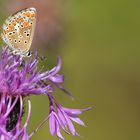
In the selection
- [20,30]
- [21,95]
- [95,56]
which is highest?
[20,30]

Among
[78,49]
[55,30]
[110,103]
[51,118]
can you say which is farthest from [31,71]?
[78,49]

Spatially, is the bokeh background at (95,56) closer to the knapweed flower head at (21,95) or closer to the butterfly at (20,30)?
the knapweed flower head at (21,95)

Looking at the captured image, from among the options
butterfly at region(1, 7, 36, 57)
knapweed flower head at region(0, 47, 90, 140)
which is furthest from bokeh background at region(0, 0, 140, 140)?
butterfly at region(1, 7, 36, 57)

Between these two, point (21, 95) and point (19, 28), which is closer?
point (21, 95)

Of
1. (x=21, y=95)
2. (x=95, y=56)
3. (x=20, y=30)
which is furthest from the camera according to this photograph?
(x=95, y=56)

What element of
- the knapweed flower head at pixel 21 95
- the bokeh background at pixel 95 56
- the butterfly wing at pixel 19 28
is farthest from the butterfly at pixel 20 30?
the bokeh background at pixel 95 56

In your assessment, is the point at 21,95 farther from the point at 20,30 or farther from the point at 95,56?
the point at 95,56

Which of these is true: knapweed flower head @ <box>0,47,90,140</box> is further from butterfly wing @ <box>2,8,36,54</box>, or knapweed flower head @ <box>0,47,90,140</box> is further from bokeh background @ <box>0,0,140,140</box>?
bokeh background @ <box>0,0,140,140</box>

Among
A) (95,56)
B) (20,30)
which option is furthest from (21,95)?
(95,56)
